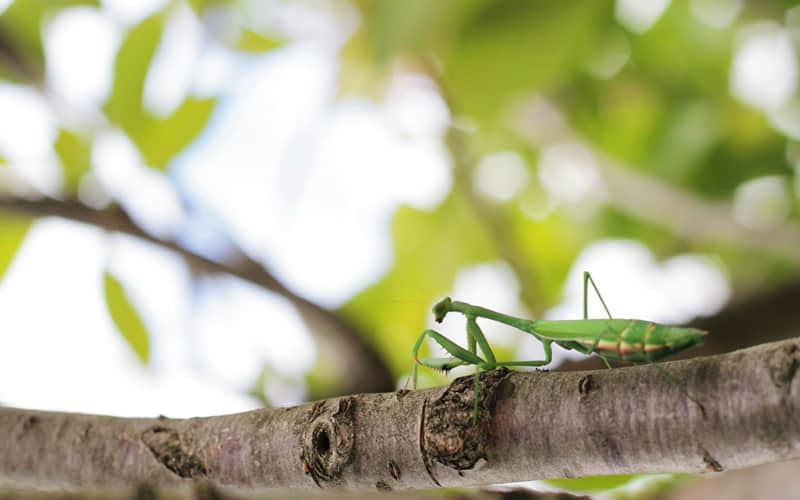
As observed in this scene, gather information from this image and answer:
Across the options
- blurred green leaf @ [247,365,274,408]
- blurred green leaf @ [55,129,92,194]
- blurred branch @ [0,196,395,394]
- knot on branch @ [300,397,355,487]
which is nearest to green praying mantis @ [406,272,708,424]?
knot on branch @ [300,397,355,487]

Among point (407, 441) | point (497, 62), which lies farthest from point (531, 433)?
point (497, 62)

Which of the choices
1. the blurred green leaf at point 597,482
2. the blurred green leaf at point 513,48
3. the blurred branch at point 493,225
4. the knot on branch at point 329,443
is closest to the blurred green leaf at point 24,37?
the blurred green leaf at point 513,48

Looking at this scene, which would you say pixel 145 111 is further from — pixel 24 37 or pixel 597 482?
pixel 597 482

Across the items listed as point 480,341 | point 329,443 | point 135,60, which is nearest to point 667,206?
point 480,341

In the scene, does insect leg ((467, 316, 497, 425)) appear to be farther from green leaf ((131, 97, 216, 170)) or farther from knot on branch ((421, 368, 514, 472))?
green leaf ((131, 97, 216, 170))

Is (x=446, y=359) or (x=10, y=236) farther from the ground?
(x=10, y=236)

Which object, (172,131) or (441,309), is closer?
(441,309)
